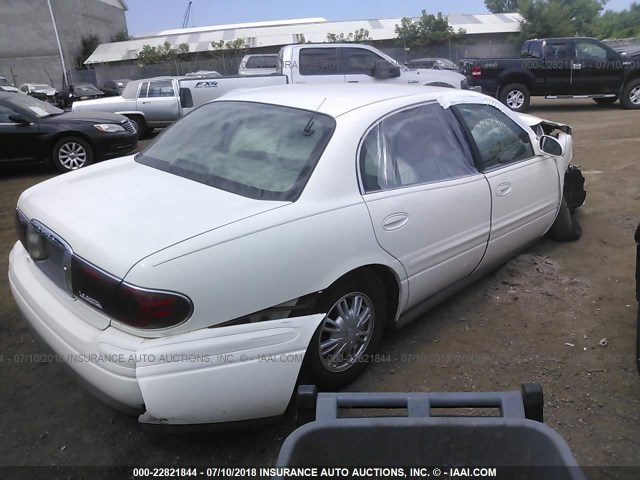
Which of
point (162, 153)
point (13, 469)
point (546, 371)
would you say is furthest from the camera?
point (162, 153)

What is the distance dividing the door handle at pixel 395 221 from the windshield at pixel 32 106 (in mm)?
7925

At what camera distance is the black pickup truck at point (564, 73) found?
13227 millimetres

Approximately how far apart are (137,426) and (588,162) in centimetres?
725

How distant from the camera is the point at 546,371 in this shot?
301cm

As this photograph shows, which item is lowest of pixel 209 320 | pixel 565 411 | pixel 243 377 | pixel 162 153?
pixel 565 411

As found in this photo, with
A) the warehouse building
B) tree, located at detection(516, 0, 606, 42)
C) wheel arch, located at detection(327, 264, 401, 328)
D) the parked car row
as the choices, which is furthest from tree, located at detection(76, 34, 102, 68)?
wheel arch, located at detection(327, 264, 401, 328)

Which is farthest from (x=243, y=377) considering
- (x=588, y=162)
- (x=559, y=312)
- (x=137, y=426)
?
(x=588, y=162)

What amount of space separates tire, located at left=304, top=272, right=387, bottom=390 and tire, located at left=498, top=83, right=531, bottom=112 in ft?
39.1

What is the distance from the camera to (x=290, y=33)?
46.0m

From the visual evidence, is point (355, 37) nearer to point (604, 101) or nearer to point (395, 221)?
point (604, 101)

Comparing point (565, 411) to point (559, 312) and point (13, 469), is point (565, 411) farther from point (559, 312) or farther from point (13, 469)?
point (13, 469)

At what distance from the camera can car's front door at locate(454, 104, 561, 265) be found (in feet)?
11.6

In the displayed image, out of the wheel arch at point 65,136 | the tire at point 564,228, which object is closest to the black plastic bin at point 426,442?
the tire at point 564,228

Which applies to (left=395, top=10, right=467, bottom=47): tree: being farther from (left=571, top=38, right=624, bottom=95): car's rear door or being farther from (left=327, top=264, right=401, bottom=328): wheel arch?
(left=327, top=264, right=401, bottom=328): wheel arch
